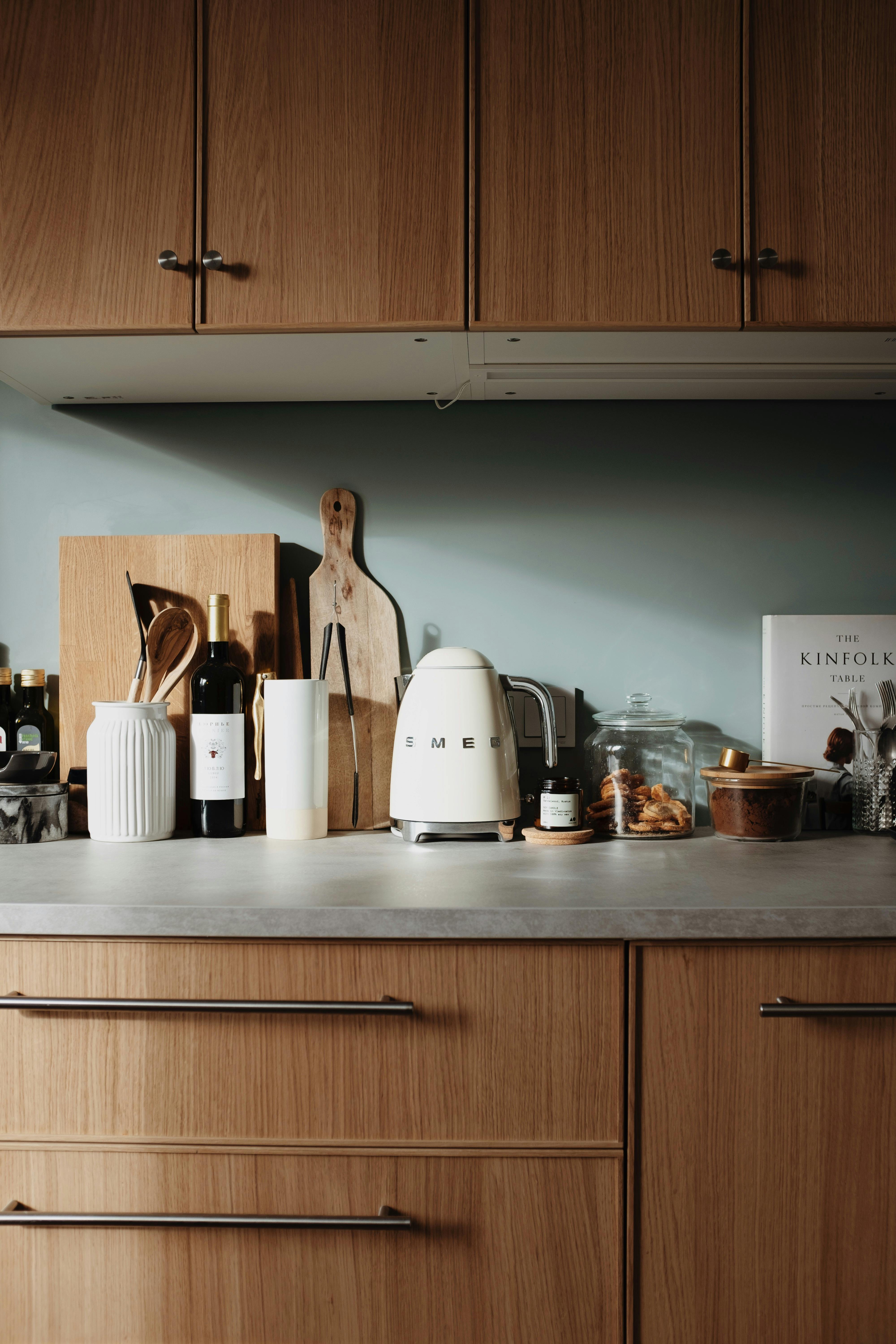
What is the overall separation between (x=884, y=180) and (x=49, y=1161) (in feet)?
5.63

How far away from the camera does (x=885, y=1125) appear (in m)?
1.04

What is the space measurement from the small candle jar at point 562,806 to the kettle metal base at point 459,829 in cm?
6

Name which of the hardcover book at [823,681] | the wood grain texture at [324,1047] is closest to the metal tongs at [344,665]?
the wood grain texture at [324,1047]

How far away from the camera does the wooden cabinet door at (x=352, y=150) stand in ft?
4.26

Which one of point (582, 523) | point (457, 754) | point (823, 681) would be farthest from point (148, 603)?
point (823, 681)

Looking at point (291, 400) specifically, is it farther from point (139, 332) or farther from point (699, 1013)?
point (699, 1013)

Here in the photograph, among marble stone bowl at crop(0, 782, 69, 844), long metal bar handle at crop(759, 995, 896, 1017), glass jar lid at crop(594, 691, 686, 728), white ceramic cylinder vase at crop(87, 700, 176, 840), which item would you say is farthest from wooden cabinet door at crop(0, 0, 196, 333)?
long metal bar handle at crop(759, 995, 896, 1017)

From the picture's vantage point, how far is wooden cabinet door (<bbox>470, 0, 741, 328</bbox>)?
1297mm

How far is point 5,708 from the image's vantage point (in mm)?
1609

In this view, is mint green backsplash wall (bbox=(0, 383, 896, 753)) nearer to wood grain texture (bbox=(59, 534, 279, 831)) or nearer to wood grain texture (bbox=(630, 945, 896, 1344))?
wood grain texture (bbox=(59, 534, 279, 831))

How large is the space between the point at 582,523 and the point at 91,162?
0.98 m

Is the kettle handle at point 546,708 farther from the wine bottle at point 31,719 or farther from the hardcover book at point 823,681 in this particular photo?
the wine bottle at point 31,719

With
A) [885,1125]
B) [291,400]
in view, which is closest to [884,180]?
[291,400]

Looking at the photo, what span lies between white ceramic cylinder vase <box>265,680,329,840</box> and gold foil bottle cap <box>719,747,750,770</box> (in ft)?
2.18
